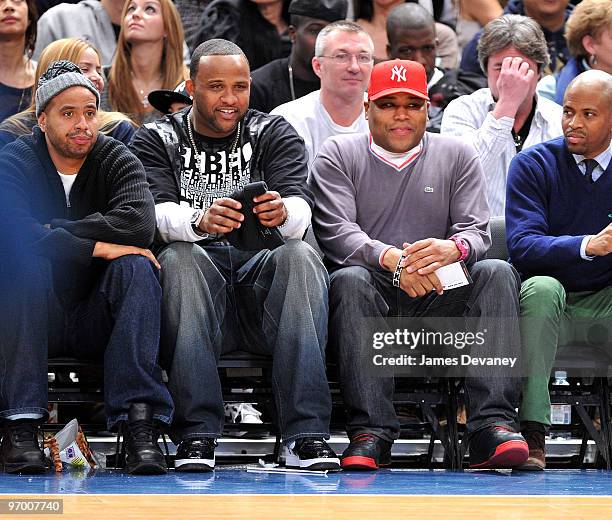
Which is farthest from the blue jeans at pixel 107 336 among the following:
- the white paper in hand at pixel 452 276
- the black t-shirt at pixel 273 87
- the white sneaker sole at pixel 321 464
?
the black t-shirt at pixel 273 87

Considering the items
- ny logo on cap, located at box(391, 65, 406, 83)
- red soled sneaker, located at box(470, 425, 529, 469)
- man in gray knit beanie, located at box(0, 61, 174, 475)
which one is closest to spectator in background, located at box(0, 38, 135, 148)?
man in gray knit beanie, located at box(0, 61, 174, 475)

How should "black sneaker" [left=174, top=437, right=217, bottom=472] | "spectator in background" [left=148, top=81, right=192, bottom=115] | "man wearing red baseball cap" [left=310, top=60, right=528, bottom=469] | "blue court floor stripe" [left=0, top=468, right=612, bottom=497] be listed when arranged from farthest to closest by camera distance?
1. "spectator in background" [left=148, top=81, right=192, bottom=115]
2. "man wearing red baseball cap" [left=310, top=60, right=528, bottom=469]
3. "black sneaker" [left=174, top=437, right=217, bottom=472]
4. "blue court floor stripe" [left=0, top=468, right=612, bottom=497]

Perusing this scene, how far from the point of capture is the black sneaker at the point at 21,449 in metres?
3.91

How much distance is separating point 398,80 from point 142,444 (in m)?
1.74

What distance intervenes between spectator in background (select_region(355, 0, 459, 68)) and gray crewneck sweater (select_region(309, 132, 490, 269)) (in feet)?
6.34

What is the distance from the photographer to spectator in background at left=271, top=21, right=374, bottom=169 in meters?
5.43

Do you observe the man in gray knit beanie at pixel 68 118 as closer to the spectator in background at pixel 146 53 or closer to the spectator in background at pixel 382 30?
the spectator in background at pixel 146 53

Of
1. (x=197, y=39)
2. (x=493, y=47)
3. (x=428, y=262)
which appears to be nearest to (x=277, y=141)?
(x=428, y=262)

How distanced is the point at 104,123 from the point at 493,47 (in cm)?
184

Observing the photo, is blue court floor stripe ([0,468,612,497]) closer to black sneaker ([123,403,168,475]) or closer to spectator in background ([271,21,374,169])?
black sneaker ([123,403,168,475])

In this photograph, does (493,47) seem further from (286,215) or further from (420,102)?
(286,215)

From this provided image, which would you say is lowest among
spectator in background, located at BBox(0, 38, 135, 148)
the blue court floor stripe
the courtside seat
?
the blue court floor stripe

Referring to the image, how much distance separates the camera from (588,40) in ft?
20.1

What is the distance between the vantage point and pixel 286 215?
439 cm
